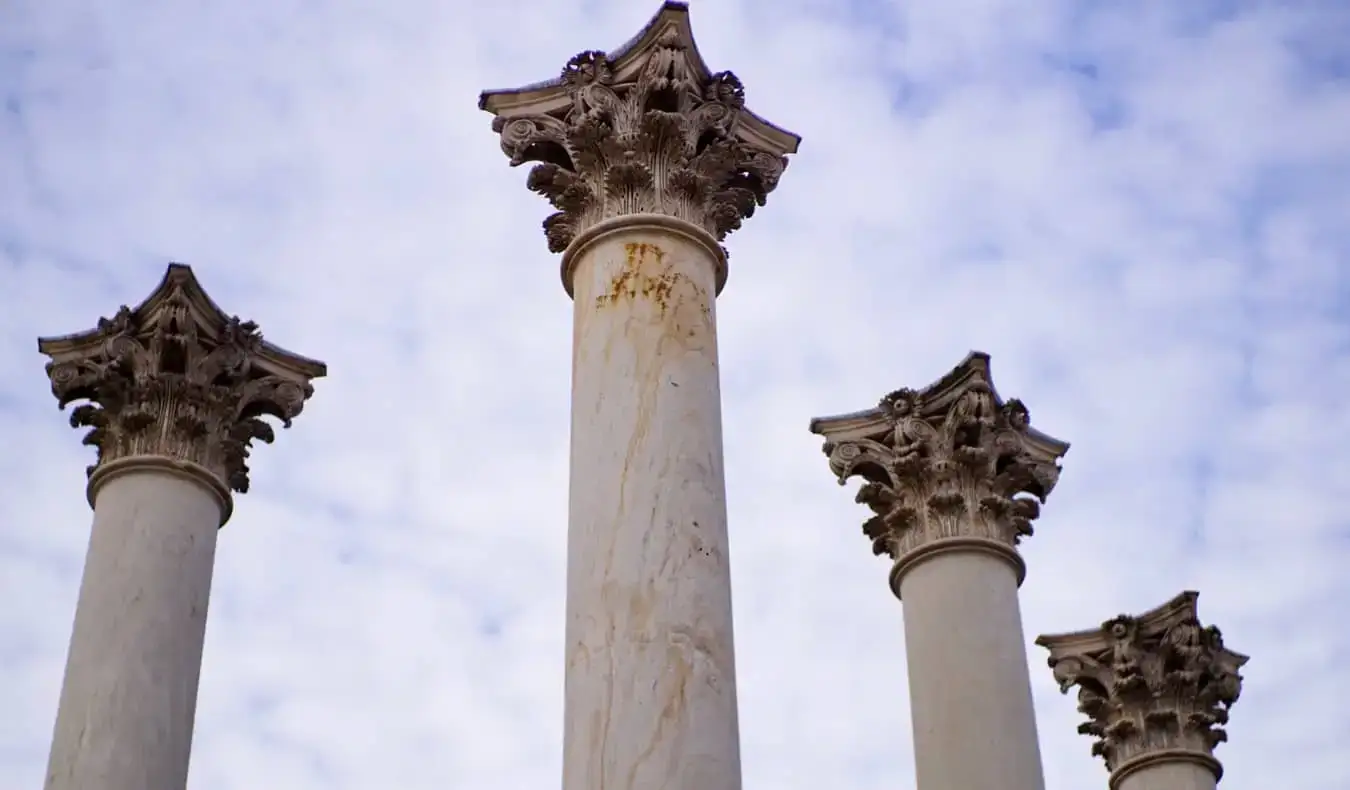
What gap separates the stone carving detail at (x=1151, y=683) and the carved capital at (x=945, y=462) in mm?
4898

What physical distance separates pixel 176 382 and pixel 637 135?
1023cm

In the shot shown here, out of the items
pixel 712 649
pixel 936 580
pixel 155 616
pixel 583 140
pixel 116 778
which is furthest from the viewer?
pixel 936 580

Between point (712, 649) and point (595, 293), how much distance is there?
4.88m

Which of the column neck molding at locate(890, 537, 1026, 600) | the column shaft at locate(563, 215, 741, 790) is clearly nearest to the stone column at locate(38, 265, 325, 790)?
the column shaft at locate(563, 215, 741, 790)

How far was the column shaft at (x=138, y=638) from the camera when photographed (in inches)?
1006

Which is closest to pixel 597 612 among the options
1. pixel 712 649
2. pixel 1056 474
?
pixel 712 649

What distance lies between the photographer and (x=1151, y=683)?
115ft

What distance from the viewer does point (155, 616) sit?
2691cm

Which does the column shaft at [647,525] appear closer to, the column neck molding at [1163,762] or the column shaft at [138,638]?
the column shaft at [138,638]

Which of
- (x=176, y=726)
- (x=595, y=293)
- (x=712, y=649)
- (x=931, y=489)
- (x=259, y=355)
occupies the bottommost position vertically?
(x=712, y=649)

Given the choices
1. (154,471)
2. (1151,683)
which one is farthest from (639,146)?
(1151,683)

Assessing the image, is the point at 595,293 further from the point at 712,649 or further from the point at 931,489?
the point at 931,489

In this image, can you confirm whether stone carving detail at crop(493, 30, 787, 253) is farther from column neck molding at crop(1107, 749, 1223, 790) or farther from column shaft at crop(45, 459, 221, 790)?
column neck molding at crop(1107, 749, 1223, 790)

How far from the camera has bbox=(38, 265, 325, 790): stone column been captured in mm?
25844
